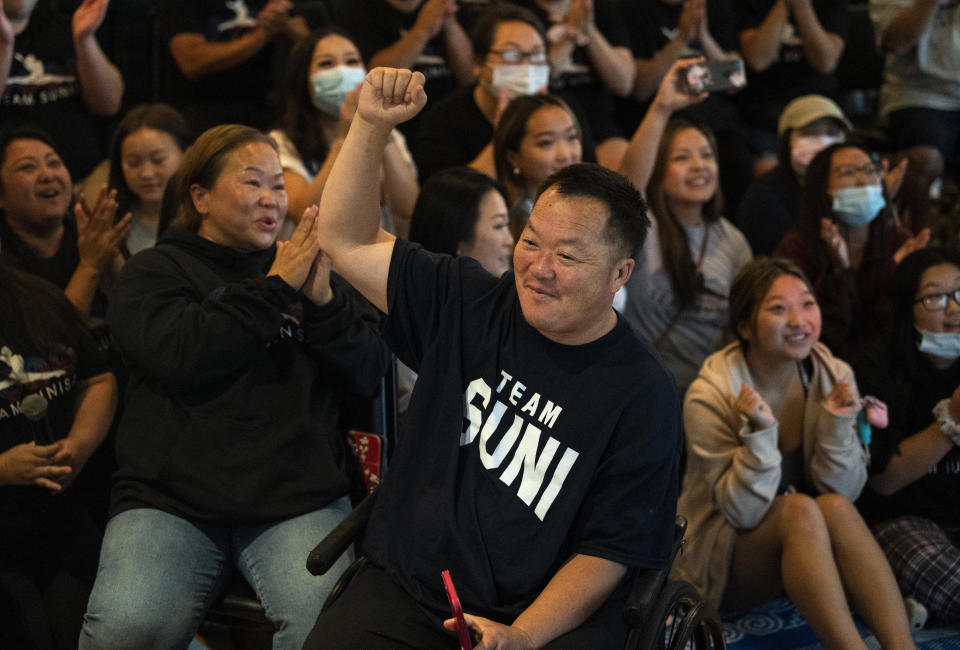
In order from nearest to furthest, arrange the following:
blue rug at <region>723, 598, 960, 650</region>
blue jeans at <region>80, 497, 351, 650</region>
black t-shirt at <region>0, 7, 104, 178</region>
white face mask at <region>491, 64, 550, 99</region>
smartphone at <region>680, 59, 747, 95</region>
→ blue jeans at <region>80, 497, 351, 650</region>
blue rug at <region>723, 598, 960, 650</region>
smartphone at <region>680, 59, 747, 95</region>
black t-shirt at <region>0, 7, 104, 178</region>
white face mask at <region>491, 64, 550, 99</region>

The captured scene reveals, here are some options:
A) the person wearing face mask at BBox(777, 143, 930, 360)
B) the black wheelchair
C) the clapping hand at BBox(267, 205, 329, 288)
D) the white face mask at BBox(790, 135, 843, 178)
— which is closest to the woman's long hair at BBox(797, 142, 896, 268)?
the person wearing face mask at BBox(777, 143, 930, 360)

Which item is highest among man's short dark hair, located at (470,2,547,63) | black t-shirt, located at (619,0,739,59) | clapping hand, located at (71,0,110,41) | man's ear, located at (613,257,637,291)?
black t-shirt, located at (619,0,739,59)

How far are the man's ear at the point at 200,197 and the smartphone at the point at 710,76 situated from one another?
5.19ft

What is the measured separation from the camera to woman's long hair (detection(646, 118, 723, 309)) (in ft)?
10.8

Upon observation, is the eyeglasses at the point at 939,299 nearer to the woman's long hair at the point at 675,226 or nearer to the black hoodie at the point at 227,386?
the woman's long hair at the point at 675,226

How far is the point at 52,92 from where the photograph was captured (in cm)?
349

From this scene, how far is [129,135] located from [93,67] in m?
0.56

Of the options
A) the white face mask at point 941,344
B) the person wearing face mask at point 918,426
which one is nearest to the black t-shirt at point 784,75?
the person wearing face mask at point 918,426

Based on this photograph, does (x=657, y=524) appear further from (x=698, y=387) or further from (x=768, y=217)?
(x=768, y=217)

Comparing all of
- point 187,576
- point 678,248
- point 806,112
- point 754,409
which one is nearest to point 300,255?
point 187,576

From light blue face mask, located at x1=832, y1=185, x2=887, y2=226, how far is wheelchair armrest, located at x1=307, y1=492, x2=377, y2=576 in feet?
6.73

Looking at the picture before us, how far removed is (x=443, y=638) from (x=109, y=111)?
2481 millimetres

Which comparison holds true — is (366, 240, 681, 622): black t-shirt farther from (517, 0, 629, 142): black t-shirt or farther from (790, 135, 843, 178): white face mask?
(517, 0, 629, 142): black t-shirt

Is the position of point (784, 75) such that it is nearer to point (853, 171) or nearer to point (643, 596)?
point (853, 171)
